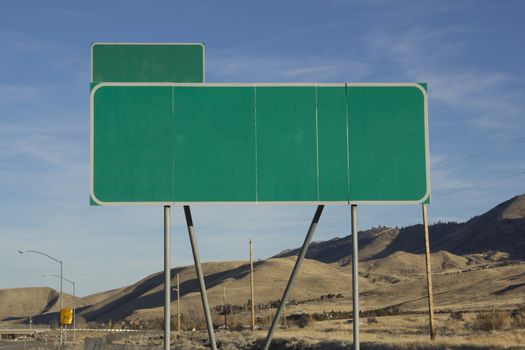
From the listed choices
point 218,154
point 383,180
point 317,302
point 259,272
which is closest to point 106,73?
point 218,154

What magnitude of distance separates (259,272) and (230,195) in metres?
169

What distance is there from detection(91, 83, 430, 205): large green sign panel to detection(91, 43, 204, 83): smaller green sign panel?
23 cm

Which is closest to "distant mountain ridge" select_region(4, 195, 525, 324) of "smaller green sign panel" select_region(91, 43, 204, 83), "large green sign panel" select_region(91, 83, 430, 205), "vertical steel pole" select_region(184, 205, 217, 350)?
"large green sign panel" select_region(91, 83, 430, 205)

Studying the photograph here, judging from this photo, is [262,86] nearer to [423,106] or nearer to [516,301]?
[423,106]

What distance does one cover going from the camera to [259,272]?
183 metres

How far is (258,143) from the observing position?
15000mm

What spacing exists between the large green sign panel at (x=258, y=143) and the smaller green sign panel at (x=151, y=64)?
23 centimetres

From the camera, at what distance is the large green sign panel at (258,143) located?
1482 cm

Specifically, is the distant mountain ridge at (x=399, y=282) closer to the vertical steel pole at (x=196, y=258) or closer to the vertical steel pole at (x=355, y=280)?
the vertical steel pole at (x=355, y=280)

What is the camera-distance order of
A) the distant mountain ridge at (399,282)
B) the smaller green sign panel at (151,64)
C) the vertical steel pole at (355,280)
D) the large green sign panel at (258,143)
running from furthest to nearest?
the distant mountain ridge at (399,282) < the smaller green sign panel at (151,64) < the large green sign panel at (258,143) < the vertical steel pole at (355,280)

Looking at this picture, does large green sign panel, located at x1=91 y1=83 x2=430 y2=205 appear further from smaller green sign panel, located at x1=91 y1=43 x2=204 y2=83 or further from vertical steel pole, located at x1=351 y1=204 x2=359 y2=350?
vertical steel pole, located at x1=351 y1=204 x2=359 y2=350

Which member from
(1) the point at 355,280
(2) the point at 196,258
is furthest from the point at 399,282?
(2) the point at 196,258

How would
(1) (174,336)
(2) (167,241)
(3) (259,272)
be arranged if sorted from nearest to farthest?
(2) (167,241) → (1) (174,336) → (3) (259,272)

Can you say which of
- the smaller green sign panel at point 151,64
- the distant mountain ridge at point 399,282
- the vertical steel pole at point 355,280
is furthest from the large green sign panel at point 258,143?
the distant mountain ridge at point 399,282
